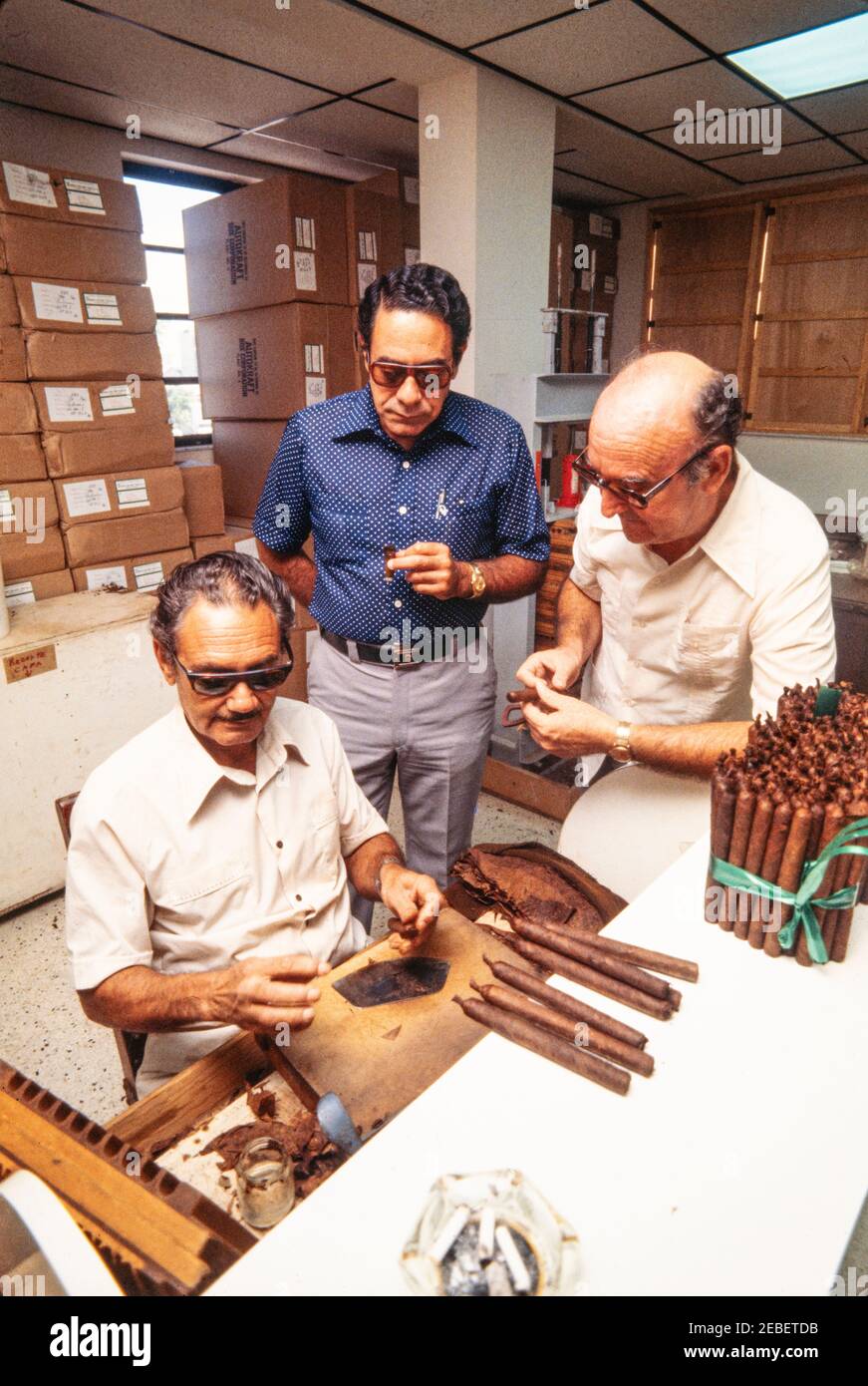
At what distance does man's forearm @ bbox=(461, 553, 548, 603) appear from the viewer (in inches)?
84.8

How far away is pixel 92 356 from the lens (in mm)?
3150

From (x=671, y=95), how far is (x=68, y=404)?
301cm

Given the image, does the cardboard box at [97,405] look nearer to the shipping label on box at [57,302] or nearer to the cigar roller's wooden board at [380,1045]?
the shipping label on box at [57,302]

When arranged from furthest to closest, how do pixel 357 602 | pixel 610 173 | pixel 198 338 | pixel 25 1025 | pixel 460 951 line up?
pixel 610 173 → pixel 198 338 → pixel 25 1025 → pixel 357 602 → pixel 460 951

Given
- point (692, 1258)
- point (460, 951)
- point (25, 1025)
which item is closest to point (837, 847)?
point (692, 1258)

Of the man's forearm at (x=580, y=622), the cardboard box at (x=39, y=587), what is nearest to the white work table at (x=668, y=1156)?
the man's forearm at (x=580, y=622)

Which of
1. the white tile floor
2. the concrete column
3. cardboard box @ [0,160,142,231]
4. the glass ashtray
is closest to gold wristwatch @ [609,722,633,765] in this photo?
the glass ashtray

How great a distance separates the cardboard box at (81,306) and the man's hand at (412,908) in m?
2.65

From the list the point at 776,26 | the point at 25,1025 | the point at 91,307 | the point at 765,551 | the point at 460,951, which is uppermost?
the point at 776,26

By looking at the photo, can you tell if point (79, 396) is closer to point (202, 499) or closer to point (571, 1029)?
point (202, 499)

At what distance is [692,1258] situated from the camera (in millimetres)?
742

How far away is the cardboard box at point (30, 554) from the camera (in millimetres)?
3055
